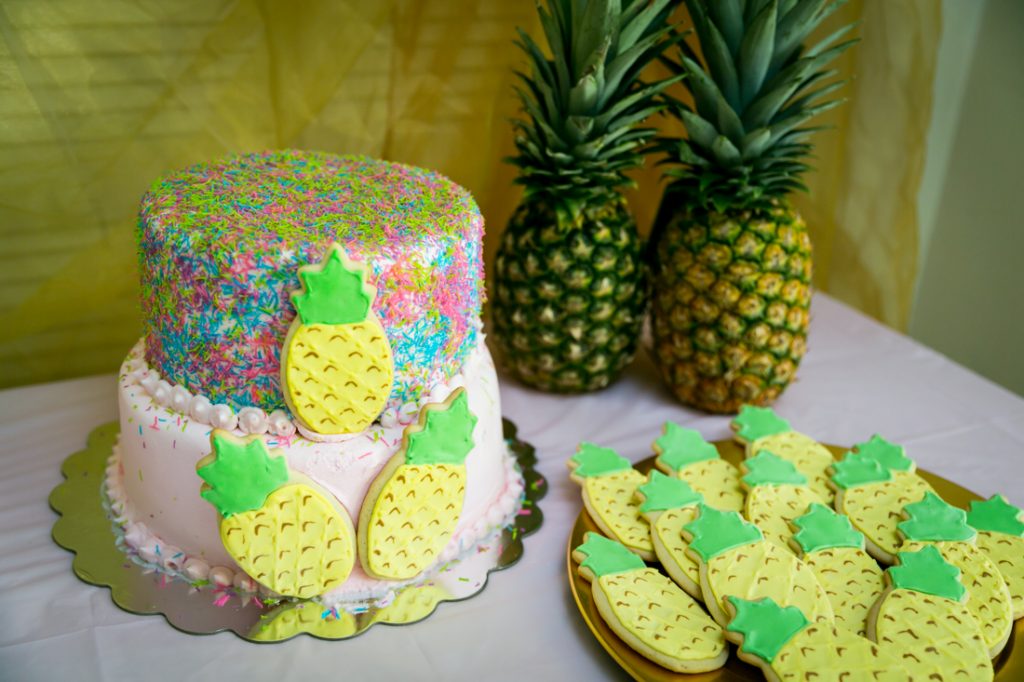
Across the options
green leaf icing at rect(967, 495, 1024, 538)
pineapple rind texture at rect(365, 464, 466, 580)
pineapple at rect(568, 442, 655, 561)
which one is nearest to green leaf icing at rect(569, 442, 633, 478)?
pineapple at rect(568, 442, 655, 561)

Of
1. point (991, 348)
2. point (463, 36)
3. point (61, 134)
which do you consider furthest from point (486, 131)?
point (991, 348)

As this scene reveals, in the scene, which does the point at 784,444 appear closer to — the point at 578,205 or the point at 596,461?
the point at 596,461

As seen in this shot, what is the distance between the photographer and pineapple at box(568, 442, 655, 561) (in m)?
1.23

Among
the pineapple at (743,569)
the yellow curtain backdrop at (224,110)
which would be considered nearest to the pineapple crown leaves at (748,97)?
the yellow curtain backdrop at (224,110)

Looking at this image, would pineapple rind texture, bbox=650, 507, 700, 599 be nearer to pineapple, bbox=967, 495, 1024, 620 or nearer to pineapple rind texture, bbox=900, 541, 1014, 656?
pineapple rind texture, bbox=900, 541, 1014, 656

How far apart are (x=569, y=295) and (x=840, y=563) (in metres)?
0.61

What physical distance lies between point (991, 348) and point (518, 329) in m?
1.12

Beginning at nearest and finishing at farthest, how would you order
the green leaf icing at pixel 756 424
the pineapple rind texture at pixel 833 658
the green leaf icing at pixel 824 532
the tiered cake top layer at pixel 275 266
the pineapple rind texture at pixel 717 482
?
1. the pineapple rind texture at pixel 833 658
2. the tiered cake top layer at pixel 275 266
3. the green leaf icing at pixel 824 532
4. the pineapple rind texture at pixel 717 482
5. the green leaf icing at pixel 756 424

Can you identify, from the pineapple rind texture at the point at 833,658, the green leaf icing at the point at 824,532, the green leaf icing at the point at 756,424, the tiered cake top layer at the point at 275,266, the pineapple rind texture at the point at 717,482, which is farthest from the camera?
the green leaf icing at the point at 756,424

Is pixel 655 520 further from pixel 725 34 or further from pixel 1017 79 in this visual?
pixel 1017 79

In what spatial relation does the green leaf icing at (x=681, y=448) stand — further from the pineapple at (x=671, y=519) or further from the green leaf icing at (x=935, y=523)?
the green leaf icing at (x=935, y=523)

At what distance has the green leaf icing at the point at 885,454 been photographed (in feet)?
4.60

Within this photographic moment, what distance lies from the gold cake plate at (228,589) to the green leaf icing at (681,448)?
0.74 feet

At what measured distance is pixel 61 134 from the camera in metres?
1.55
